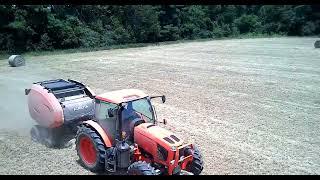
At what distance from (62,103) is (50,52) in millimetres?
30317

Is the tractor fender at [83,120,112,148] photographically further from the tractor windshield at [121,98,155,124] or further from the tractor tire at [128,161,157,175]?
the tractor tire at [128,161,157,175]

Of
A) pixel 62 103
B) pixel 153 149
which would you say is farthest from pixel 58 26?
pixel 153 149

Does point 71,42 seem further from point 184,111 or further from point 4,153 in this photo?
point 4,153

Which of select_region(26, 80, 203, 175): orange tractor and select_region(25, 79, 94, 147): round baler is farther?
select_region(25, 79, 94, 147): round baler

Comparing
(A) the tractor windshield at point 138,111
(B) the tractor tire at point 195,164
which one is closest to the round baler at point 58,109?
(A) the tractor windshield at point 138,111

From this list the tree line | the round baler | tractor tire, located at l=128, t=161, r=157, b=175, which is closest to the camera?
tractor tire, located at l=128, t=161, r=157, b=175

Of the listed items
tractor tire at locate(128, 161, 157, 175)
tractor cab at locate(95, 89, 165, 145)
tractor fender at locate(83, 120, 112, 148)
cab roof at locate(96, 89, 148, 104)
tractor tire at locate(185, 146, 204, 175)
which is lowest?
tractor tire at locate(185, 146, 204, 175)

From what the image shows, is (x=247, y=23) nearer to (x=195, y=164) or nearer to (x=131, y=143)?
(x=195, y=164)

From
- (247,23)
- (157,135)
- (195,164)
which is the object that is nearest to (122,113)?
(157,135)

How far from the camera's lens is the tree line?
40.3m

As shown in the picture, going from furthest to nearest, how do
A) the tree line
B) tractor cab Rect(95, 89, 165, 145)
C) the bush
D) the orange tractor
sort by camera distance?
the bush < the tree line < tractor cab Rect(95, 89, 165, 145) < the orange tractor

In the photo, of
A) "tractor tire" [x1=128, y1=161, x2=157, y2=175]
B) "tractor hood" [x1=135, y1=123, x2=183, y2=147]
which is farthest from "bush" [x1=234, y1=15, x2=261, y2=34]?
"tractor tire" [x1=128, y1=161, x2=157, y2=175]

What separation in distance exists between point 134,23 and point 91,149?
44.8 metres

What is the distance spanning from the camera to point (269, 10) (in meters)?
48.5
